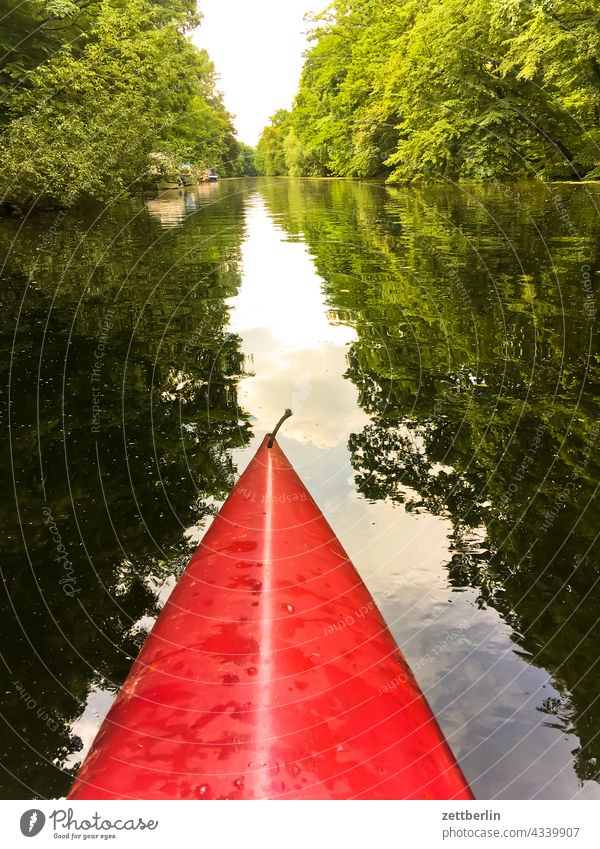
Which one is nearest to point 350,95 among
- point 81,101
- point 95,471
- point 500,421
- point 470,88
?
point 470,88

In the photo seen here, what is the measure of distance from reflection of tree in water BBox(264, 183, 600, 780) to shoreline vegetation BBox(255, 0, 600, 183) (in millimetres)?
15340

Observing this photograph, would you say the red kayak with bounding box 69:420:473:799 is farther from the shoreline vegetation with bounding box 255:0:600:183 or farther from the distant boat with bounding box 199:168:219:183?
the distant boat with bounding box 199:168:219:183

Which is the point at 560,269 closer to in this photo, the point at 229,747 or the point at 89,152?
the point at 229,747

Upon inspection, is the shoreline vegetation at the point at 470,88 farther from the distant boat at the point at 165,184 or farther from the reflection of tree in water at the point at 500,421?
the reflection of tree in water at the point at 500,421

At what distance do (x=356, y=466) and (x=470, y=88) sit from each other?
34.4 m

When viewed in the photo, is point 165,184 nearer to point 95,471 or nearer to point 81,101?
point 81,101

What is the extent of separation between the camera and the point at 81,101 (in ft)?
80.5

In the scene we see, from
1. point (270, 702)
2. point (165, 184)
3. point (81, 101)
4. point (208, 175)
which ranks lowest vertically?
point (270, 702)

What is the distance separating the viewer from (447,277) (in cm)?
1195

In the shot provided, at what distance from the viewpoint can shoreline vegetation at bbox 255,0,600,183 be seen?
79.0 ft

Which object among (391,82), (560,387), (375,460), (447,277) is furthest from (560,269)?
(391,82)

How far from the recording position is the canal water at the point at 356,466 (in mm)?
3215

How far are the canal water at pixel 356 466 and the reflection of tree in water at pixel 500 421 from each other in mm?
24

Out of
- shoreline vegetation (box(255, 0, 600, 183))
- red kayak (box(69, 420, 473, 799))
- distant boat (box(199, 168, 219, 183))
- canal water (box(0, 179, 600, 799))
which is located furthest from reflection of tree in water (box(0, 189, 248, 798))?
distant boat (box(199, 168, 219, 183))
